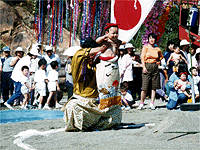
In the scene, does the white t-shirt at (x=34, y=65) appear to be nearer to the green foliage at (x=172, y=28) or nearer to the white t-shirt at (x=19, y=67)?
the white t-shirt at (x=19, y=67)

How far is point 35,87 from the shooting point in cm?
862

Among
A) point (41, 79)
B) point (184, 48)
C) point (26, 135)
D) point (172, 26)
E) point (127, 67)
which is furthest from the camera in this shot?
point (172, 26)

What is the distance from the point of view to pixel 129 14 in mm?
8781

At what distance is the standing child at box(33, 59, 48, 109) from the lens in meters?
8.51

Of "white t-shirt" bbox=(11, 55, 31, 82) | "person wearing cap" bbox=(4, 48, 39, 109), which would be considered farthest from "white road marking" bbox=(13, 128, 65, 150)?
"white t-shirt" bbox=(11, 55, 31, 82)

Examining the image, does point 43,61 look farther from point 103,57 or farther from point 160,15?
point 160,15

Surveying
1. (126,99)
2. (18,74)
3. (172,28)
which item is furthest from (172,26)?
(18,74)

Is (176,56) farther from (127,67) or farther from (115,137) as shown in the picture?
(115,137)

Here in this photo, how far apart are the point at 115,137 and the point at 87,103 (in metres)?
0.78

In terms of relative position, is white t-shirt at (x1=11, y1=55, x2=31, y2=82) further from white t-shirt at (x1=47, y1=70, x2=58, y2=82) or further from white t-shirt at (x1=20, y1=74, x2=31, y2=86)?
white t-shirt at (x1=47, y1=70, x2=58, y2=82)

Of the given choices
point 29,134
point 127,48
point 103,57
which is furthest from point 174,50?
point 29,134

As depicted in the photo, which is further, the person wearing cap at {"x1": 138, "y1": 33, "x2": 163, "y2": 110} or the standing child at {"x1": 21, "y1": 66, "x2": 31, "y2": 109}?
the standing child at {"x1": 21, "y1": 66, "x2": 31, "y2": 109}

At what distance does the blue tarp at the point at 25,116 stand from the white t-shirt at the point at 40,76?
1176 mm

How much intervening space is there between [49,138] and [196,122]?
198 cm
